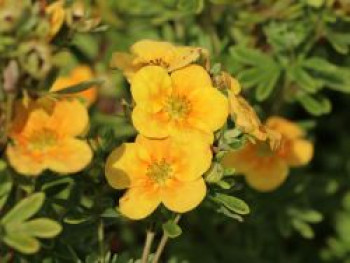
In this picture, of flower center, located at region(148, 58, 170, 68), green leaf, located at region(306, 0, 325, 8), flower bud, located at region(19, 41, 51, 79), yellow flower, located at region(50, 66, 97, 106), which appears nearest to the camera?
flower bud, located at region(19, 41, 51, 79)

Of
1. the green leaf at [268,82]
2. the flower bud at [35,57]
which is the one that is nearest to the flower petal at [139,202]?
the flower bud at [35,57]

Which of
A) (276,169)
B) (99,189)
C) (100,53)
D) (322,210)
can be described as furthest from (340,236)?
(99,189)

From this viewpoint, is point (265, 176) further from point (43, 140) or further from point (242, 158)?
point (43, 140)

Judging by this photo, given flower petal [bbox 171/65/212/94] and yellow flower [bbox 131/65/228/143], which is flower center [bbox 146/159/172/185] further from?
flower petal [bbox 171/65/212/94]

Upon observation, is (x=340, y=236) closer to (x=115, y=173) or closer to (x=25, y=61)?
(x=115, y=173)

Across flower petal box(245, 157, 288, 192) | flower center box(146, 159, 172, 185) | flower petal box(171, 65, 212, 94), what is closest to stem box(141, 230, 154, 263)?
flower center box(146, 159, 172, 185)

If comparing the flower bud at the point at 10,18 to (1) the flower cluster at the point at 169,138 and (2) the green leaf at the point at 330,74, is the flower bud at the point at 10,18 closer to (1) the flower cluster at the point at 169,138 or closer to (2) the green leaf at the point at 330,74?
(1) the flower cluster at the point at 169,138

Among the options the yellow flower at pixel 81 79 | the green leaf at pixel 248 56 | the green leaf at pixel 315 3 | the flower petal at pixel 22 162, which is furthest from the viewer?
the yellow flower at pixel 81 79
